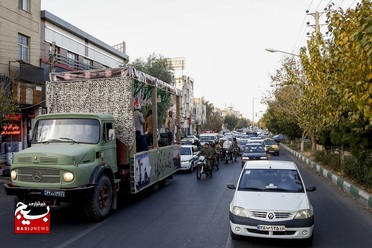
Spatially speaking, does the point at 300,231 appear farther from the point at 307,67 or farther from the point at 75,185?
the point at 307,67

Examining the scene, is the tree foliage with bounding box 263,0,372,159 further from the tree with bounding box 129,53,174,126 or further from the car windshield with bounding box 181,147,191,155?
the tree with bounding box 129,53,174,126

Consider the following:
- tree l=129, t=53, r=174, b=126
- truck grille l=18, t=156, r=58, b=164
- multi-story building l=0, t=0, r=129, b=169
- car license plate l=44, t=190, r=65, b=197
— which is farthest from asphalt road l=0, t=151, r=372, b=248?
tree l=129, t=53, r=174, b=126

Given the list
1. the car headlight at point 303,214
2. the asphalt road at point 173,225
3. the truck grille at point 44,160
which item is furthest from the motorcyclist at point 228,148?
the car headlight at point 303,214

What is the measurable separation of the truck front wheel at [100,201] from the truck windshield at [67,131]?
1.08 m

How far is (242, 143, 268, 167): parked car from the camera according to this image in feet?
62.5

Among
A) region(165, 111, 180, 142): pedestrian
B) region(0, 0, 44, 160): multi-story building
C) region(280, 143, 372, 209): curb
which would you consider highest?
region(0, 0, 44, 160): multi-story building

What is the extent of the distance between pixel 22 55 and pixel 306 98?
17.4 metres

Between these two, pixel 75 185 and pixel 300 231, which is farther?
pixel 75 185

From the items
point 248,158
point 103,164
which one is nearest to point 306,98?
point 248,158

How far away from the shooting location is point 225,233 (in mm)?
6922

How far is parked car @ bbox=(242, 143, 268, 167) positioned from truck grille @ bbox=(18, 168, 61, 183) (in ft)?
43.8

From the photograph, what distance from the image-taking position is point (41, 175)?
290 inches

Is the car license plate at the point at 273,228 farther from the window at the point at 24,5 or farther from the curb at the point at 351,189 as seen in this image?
the window at the point at 24,5

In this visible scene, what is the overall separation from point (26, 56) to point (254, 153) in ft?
51.6
